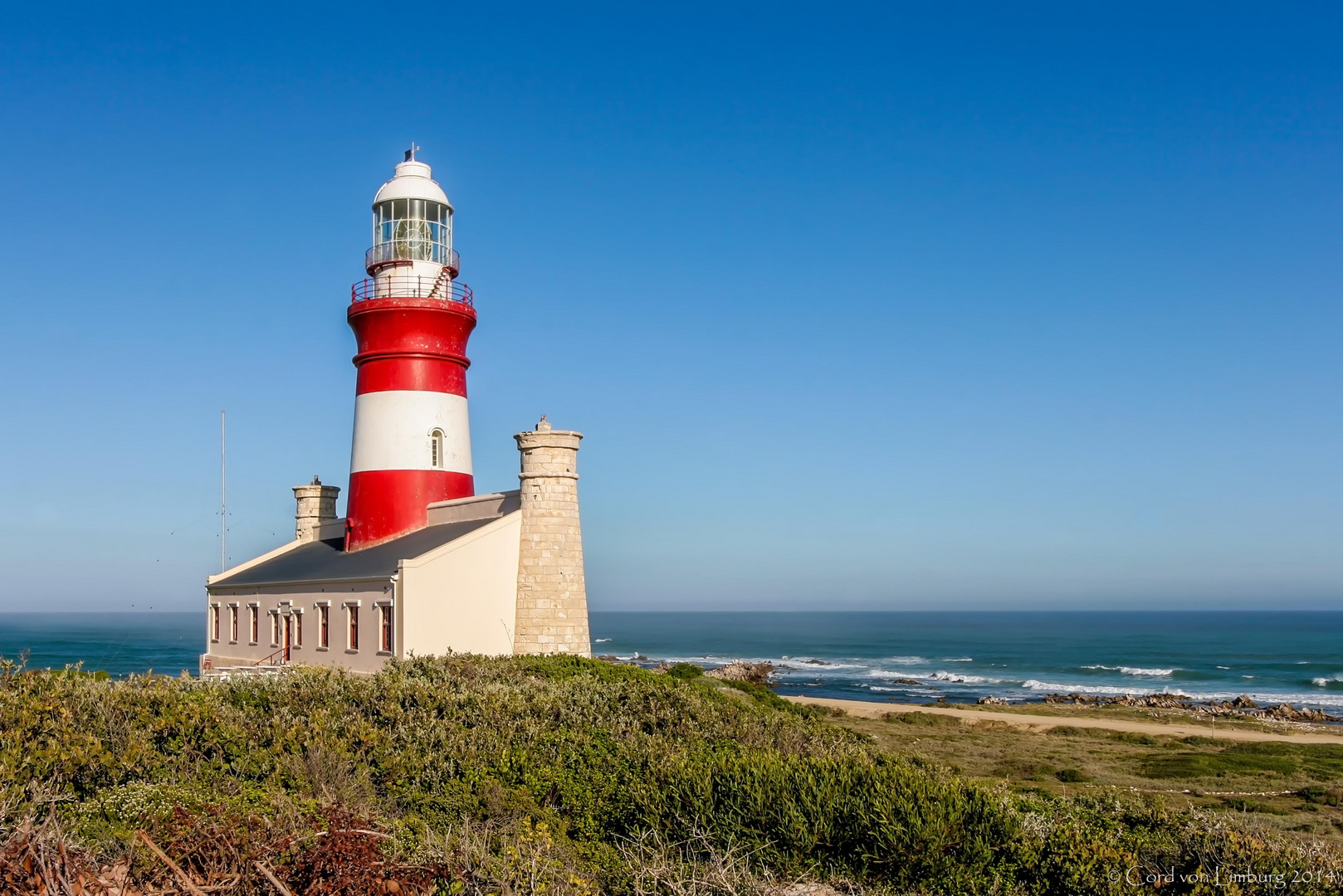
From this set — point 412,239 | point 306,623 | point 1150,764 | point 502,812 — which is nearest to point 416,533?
point 306,623

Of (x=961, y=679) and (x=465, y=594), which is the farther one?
(x=961, y=679)

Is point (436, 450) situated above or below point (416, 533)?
above

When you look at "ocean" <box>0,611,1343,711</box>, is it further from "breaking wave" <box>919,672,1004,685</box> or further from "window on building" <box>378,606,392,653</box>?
"window on building" <box>378,606,392,653</box>

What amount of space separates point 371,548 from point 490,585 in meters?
4.91

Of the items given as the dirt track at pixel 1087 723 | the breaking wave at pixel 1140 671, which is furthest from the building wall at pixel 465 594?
the breaking wave at pixel 1140 671

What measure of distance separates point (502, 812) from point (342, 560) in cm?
Result: 1632

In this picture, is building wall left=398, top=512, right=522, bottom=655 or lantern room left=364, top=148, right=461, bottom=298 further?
lantern room left=364, top=148, right=461, bottom=298

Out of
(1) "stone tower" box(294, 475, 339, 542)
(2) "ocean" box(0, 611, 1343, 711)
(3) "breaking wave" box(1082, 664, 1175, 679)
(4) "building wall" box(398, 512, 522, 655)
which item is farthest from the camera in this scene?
(3) "breaking wave" box(1082, 664, 1175, 679)

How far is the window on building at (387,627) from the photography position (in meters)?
19.8

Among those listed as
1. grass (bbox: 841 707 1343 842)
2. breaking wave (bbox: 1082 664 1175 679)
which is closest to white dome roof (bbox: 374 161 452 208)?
grass (bbox: 841 707 1343 842)

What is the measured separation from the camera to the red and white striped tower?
2356cm

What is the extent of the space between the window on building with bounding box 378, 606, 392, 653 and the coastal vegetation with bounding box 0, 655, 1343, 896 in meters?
8.04

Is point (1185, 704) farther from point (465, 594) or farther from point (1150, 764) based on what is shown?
point (465, 594)

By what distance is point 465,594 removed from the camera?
19.7m
